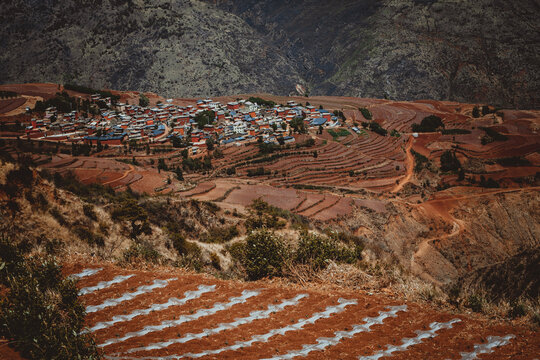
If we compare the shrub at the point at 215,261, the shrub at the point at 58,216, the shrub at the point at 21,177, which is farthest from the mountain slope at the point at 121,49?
the shrub at the point at 215,261

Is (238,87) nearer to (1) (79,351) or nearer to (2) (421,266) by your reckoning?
(2) (421,266)

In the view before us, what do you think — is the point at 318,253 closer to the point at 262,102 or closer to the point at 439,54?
the point at 262,102

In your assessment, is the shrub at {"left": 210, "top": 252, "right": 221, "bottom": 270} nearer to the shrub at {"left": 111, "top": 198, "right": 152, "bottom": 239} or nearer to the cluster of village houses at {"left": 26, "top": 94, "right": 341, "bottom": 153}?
the shrub at {"left": 111, "top": 198, "right": 152, "bottom": 239}

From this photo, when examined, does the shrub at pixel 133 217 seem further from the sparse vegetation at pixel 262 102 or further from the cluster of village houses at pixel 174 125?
the sparse vegetation at pixel 262 102

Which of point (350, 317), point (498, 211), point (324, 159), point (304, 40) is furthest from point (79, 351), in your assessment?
point (304, 40)

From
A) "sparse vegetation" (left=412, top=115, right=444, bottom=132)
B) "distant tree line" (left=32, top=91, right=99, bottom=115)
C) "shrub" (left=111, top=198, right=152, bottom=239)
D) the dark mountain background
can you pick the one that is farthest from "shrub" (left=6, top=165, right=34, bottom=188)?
the dark mountain background

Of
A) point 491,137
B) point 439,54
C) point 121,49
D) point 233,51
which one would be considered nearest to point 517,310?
point 491,137
